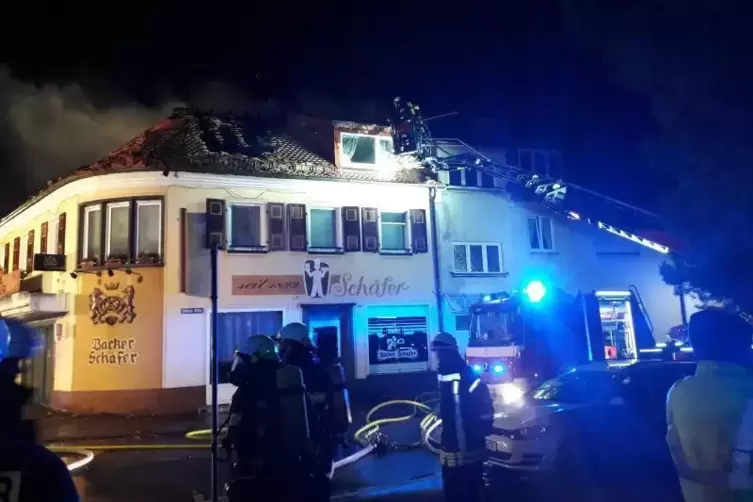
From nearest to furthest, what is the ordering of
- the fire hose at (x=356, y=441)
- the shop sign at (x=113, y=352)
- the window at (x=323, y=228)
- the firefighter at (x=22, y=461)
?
the firefighter at (x=22, y=461) < the fire hose at (x=356, y=441) < the shop sign at (x=113, y=352) < the window at (x=323, y=228)

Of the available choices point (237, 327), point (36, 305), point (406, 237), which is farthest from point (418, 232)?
point (36, 305)

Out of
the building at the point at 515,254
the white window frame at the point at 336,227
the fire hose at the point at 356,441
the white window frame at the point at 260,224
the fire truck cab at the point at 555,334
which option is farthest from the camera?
the building at the point at 515,254

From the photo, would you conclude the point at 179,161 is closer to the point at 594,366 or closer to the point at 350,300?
the point at 350,300

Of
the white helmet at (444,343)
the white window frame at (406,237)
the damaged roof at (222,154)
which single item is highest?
the damaged roof at (222,154)

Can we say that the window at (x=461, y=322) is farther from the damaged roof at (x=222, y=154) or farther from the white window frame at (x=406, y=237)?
the damaged roof at (x=222, y=154)

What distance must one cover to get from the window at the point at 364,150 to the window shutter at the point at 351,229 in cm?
184

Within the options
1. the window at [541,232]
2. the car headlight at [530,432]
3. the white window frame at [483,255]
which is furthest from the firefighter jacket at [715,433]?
the window at [541,232]

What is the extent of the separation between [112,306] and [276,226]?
17.1 ft

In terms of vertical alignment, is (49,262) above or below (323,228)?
below

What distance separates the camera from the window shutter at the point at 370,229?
19.3 metres

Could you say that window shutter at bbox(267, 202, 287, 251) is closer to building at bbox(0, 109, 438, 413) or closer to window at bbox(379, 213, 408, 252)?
building at bbox(0, 109, 438, 413)

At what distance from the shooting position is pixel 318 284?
1844 cm

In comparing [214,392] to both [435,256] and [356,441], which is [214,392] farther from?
[435,256]

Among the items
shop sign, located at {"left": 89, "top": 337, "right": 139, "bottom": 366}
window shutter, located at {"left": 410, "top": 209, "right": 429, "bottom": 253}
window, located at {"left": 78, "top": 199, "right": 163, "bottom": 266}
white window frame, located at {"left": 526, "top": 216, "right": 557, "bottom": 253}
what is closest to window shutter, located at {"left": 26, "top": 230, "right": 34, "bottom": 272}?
window, located at {"left": 78, "top": 199, "right": 163, "bottom": 266}
